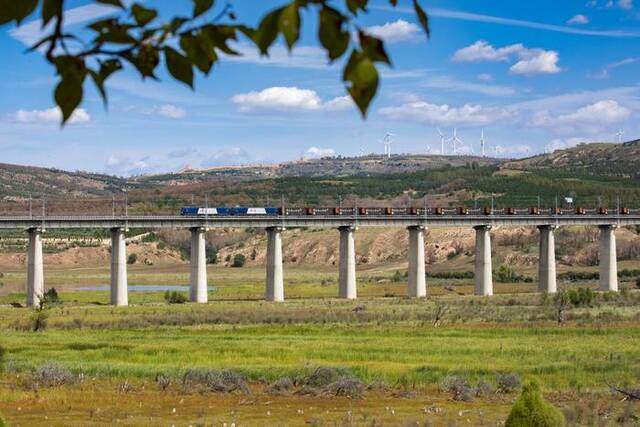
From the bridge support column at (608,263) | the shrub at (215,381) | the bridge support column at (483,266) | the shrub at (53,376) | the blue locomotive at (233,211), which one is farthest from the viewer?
the bridge support column at (608,263)

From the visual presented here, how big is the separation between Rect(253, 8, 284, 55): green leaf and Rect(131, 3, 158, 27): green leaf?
1.24 ft

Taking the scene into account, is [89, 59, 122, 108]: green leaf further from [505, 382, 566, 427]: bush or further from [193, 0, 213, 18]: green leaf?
[505, 382, 566, 427]: bush

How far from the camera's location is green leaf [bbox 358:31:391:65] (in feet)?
8.67

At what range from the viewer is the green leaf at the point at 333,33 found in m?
2.67

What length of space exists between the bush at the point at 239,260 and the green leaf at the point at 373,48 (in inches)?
7358

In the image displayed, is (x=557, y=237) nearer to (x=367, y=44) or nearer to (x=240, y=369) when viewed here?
(x=240, y=369)

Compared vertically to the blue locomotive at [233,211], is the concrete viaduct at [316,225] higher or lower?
lower

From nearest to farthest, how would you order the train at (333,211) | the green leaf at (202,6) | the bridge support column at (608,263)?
the green leaf at (202,6) < the train at (333,211) < the bridge support column at (608,263)

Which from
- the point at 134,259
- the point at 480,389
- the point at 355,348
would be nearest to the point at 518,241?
the point at 134,259

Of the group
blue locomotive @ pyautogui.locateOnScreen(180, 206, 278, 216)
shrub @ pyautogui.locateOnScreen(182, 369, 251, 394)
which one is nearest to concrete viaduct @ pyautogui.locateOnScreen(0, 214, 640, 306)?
blue locomotive @ pyautogui.locateOnScreen(180, 206, 278, 216)

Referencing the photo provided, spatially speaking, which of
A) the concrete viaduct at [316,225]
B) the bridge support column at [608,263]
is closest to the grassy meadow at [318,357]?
the concrete viaduct at [316,225]

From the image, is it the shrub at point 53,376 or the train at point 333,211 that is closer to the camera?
the shrub at point 53,376

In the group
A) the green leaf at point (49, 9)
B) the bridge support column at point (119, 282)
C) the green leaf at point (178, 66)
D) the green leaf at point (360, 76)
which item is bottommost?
the bridge support column at point (119, 282)

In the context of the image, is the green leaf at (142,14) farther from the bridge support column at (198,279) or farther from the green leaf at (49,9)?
the bridge support column at (198,279)
